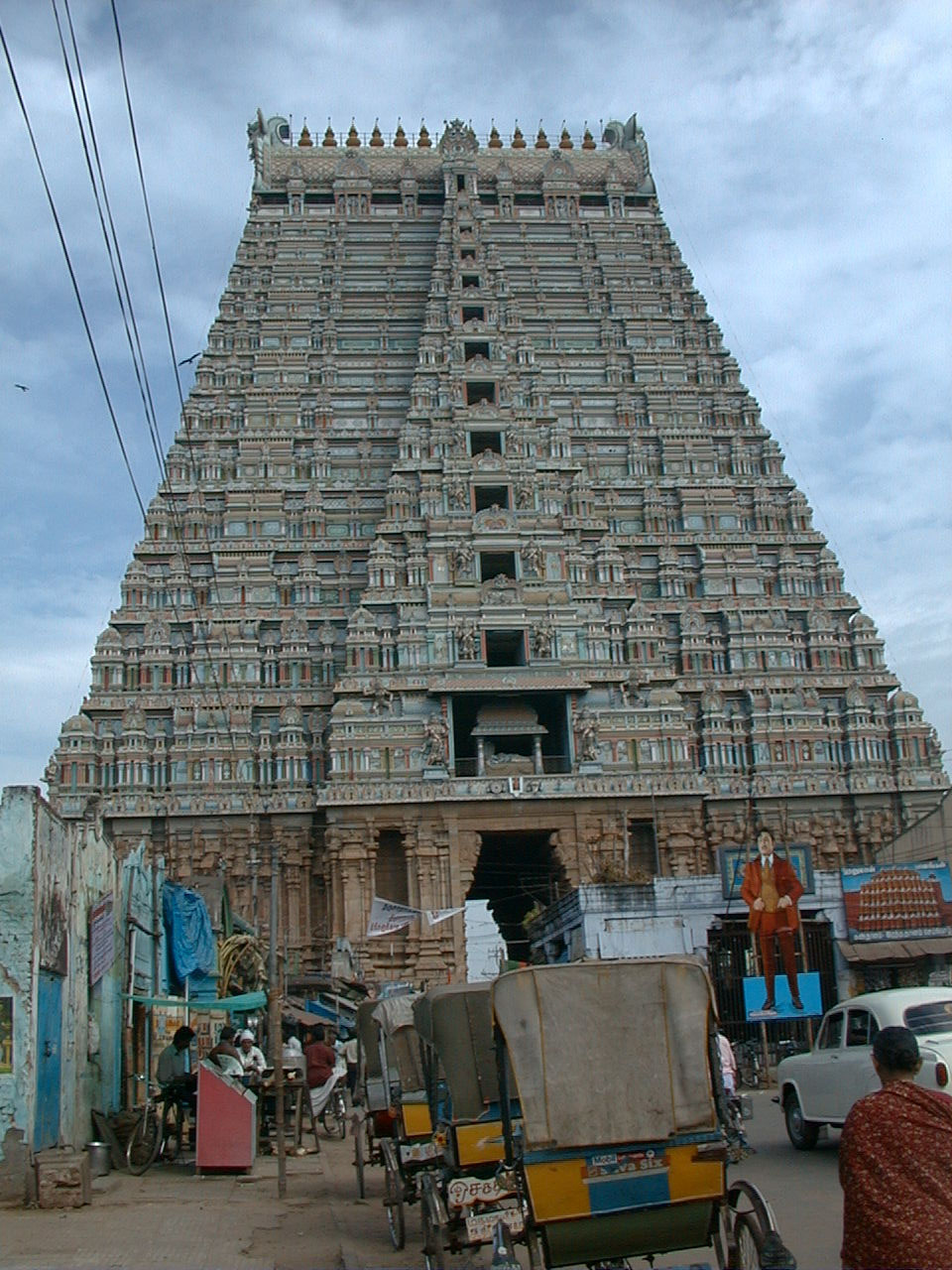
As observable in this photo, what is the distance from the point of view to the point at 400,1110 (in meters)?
13.8

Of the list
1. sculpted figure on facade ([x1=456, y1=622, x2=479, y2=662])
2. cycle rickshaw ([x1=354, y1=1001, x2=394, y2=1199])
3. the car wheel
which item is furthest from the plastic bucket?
sculpted figure on facade ([x1=456, y1=622, x2=479, y2=662])

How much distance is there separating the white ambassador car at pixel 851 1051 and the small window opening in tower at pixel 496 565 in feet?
102

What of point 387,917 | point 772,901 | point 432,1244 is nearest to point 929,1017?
point 432,1244

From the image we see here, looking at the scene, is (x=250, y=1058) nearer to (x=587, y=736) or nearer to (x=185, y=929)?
(x=185, y=929)

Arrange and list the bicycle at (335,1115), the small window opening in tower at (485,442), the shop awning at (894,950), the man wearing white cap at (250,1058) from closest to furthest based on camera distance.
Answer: the man wearing white cap at (250,1058)
the bicycle at (335,1115)
the shop awning at (894,950)
the small window opening in tower at (485,442)

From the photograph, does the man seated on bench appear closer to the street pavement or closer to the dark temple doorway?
the street pavement

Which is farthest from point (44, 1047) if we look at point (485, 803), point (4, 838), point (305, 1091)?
point (485, 803)

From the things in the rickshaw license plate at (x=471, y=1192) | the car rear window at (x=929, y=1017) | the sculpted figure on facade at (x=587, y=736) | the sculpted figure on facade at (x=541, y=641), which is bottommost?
the rickshaw license plate at (x=471, y=1192)

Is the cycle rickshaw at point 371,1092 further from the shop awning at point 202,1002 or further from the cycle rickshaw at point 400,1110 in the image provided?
the shop awning at point 202,1002

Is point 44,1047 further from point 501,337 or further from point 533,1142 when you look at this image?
point 501,337

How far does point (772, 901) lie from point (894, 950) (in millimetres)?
3619

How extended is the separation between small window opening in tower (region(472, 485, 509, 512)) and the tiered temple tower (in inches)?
4.1

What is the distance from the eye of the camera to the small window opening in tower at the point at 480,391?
177 ft

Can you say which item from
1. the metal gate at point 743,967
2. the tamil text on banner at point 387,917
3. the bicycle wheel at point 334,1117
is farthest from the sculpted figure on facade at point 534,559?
the bicycle wheel at point 334,1117
